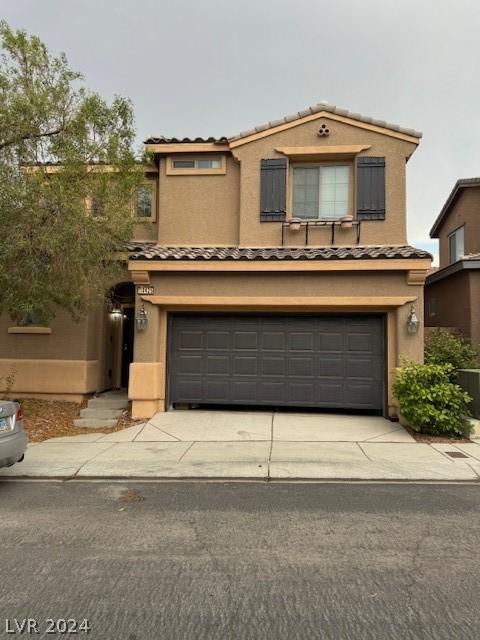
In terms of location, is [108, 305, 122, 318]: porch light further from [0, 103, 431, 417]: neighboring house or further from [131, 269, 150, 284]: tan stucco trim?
[131, 269, 150, 284]: tan stucco trim

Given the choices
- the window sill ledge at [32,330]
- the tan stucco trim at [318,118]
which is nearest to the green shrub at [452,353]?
the tan stucco trim at [318,118]

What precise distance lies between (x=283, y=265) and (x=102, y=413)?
5349 millimetres

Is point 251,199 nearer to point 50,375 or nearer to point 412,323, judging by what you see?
point 412,323

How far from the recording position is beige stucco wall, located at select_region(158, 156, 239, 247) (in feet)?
38.5

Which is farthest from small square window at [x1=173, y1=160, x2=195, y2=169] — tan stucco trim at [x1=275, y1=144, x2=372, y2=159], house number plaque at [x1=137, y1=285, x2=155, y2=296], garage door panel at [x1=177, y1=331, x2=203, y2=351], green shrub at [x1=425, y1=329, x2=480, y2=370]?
green shrub at [x1=425, y1=329, x2=480, y2=370]

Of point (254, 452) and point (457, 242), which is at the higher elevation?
point (457, 242)

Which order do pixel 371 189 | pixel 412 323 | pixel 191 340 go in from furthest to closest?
pixel 371 189 → pixel 191 340 → pixel 412 323

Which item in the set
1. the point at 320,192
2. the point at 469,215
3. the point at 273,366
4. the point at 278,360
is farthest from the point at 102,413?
→ the point at 469,215

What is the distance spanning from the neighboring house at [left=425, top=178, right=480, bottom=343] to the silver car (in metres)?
11.3

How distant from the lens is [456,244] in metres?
17.2

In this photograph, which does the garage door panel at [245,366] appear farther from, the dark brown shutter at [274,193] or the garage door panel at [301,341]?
the dark brown shutter at [274,193]

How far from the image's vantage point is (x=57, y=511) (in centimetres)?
495

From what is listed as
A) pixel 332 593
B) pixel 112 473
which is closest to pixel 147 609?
pixel 332 593

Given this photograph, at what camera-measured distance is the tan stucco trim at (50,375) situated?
36.1 ft
